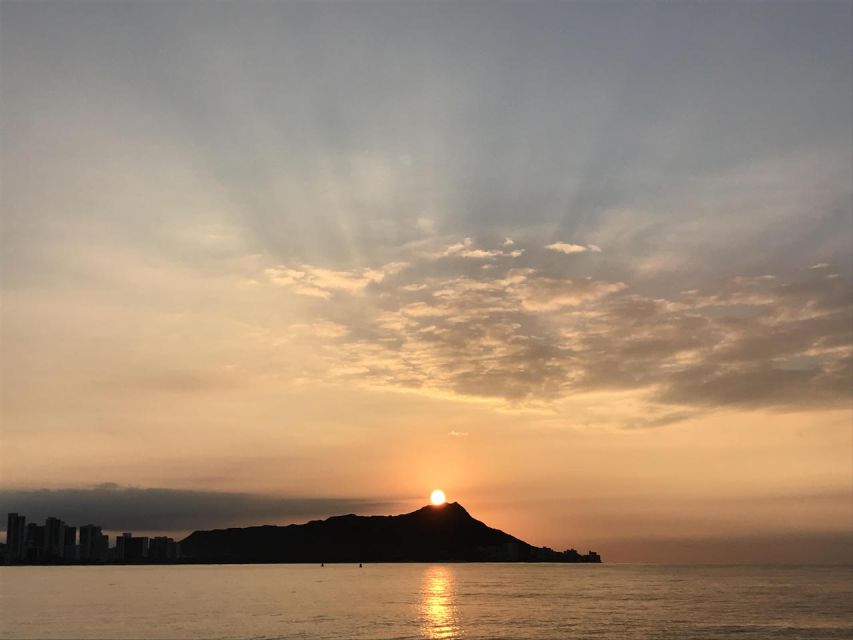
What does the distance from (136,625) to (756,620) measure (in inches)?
4199

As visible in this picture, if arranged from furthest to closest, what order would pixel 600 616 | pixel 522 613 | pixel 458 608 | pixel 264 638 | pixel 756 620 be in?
pixel 458 608, pixel 522 613, pixel 600 616, pixel 756 620, pixel 264 638

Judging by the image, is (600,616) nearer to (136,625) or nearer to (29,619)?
(136,625)

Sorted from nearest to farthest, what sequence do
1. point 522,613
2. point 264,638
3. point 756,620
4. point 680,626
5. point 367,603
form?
1. point 264,638
2. point 680,626
3. point 756,620
4. point 522,613
5. point 367,603


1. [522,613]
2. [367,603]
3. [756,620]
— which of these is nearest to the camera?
[756,620]

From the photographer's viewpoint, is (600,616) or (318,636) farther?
(600,616)

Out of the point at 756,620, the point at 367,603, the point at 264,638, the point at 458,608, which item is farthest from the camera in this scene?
the point at 367,603

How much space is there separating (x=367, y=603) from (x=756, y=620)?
88718mm

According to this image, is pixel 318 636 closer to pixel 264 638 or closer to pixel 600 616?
pixel 264 638

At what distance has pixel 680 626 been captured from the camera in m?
129

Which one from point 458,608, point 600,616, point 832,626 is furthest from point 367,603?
point 832,626

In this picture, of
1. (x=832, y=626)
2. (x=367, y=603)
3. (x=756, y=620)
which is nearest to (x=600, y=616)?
(x=756, y=620)

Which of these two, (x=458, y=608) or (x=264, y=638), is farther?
(x=458, y=608)

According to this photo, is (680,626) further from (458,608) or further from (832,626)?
(458,608)

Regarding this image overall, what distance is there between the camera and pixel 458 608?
174 m
